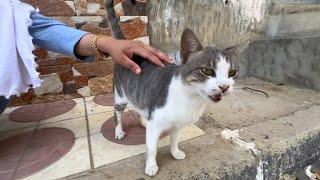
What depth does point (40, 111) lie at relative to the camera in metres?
2.38

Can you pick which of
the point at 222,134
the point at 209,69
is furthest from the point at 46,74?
the point at 209,69

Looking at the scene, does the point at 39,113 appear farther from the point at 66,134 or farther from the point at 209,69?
the point at 209,69

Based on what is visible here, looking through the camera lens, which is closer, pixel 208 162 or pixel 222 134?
pixel 208 162

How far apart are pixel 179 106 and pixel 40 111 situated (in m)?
1.55

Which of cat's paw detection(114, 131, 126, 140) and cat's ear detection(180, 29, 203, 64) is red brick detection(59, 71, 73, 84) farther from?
cat's ear detection(180, 29, 203, 64)

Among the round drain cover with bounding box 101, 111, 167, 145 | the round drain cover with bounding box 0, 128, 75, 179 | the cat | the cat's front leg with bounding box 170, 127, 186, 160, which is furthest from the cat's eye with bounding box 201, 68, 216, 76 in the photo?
the round drain cover with bounding box 0, 128, 75, 179

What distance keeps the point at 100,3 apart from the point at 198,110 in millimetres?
1729

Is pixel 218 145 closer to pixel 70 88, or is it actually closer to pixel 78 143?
pixel 78 143

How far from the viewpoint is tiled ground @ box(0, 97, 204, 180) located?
4.85 feet

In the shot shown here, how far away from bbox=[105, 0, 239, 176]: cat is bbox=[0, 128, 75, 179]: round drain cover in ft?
1.80

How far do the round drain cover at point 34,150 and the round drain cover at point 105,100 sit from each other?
56cm

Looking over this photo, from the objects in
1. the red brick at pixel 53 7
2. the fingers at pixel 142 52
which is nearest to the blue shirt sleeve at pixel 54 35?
the fingers at pixel 142 52

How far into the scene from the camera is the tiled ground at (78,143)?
148 cm

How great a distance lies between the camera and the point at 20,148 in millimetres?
1733
